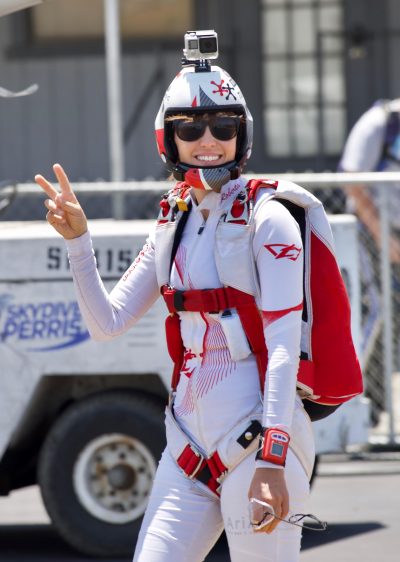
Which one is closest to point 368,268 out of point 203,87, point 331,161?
point 203,87

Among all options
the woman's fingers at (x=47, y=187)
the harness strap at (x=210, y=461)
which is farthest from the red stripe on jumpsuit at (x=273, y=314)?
the woman's fingers at (x=47, y=187)

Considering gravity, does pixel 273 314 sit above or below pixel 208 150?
below

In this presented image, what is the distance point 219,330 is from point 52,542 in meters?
3.58

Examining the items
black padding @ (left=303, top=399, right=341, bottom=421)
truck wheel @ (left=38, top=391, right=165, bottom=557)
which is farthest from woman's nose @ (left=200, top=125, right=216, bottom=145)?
truck wheel @ (left=38, top=391, right=165, bottom=557)

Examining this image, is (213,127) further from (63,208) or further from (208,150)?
(63,208)

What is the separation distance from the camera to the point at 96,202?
14453 mm

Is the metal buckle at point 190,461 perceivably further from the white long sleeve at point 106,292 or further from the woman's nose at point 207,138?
the woman's nose at point 207,138

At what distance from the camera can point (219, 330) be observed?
3.83m

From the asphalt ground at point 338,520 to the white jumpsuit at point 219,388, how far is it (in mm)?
2814

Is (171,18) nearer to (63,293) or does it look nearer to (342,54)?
(342,54)

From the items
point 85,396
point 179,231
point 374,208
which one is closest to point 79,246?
point 179,231

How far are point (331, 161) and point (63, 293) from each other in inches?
331

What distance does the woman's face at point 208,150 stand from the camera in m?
3.90

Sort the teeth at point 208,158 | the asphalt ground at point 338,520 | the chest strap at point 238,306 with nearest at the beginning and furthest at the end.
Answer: the chest strap at point 238,306 < the teeth at point 208,158 < the asphalt ground at point 338,520
